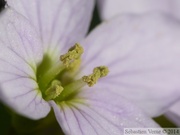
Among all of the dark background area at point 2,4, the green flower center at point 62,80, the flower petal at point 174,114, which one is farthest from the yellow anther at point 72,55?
the flower petal at point 174,114

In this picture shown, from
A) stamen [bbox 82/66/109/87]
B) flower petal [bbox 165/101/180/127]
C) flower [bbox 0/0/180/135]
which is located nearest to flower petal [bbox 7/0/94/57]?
flower [bbox 0/0/180/135]

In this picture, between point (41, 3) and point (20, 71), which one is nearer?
point (20, 71)

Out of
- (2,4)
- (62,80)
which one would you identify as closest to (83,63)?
(62,80)

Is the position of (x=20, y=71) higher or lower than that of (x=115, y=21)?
lower

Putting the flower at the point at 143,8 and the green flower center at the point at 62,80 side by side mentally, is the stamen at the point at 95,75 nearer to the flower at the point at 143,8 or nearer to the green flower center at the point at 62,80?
the green flower center at the point at 62,80

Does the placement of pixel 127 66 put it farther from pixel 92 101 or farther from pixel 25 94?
pixel 25 94

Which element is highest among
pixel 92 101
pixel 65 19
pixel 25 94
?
pixel 65 19

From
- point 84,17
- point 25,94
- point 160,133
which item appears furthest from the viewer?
point 84,17

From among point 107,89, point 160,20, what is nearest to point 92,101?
point 107,89

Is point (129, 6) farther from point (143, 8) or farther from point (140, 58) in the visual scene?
point (140, 58)
